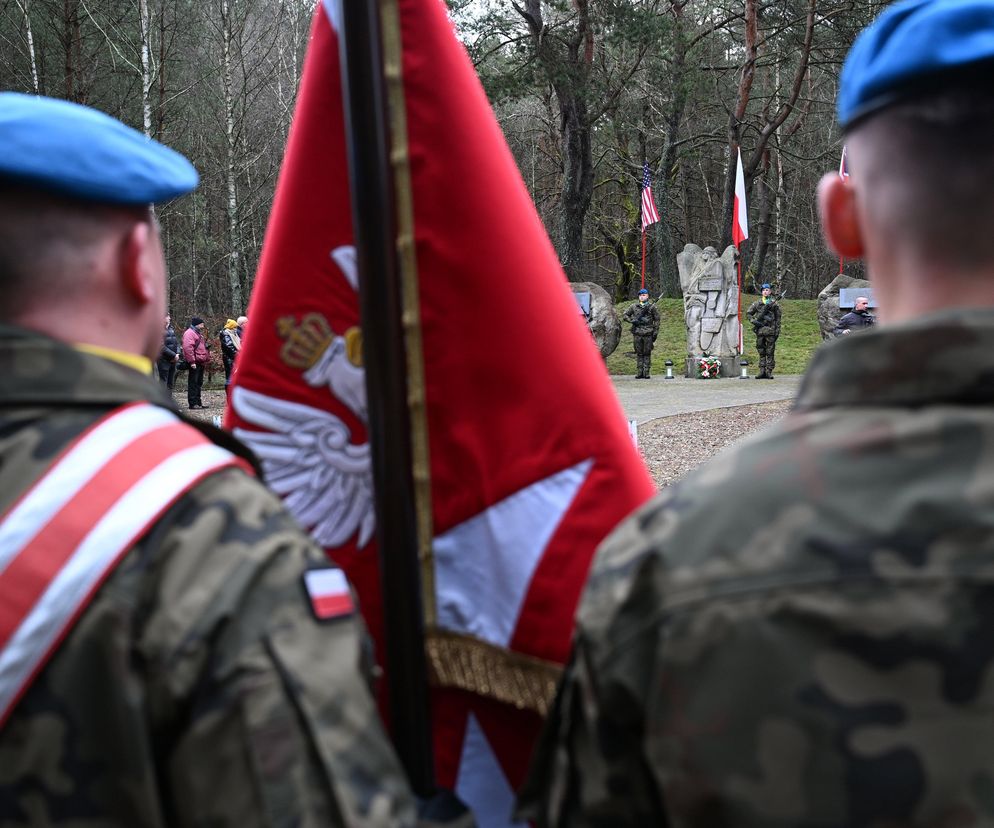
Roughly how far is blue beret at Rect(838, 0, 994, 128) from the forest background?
→ 12.6 m

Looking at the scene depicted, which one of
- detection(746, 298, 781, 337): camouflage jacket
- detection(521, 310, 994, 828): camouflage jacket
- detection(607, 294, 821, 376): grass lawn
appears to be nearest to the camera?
detection(521, 310, 994, 828): camouflage jacket

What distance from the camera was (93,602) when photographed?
980mm

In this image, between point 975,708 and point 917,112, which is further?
point 917,112

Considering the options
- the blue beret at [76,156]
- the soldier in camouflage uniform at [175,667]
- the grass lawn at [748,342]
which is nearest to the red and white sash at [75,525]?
the soldier in camouflage uniform at [175,667]

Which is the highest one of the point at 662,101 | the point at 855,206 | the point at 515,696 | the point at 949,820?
the point at 662,101

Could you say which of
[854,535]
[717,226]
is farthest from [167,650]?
[717,226]

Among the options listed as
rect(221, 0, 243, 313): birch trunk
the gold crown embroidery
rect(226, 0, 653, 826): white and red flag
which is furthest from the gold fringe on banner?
rect(221, 0, 243, 313): birch trunk

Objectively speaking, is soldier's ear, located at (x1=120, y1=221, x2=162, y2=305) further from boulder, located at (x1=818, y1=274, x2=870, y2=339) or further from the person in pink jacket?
boulder, located at (x1=818, y1=274, x2=870, y2=339)

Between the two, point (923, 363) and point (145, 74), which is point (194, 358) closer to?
point (145, 74)

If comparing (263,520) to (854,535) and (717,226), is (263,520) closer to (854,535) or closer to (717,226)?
(854,535)

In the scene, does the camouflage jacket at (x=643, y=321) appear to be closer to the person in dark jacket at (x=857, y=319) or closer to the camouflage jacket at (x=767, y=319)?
the camouflage jacket at (x=767, y=319)

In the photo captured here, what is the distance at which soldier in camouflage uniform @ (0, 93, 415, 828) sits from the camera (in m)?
0.96

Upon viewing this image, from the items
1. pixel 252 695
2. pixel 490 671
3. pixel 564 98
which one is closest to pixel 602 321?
pixel 564 98

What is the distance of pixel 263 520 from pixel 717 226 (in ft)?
130
